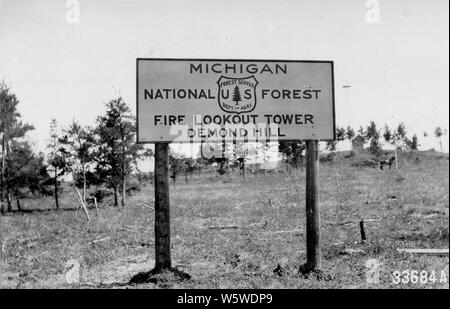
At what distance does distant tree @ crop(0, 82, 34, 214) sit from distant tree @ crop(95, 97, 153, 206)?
241 inches

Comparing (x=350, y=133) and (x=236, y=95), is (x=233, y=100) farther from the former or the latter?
(x=350, y=133)

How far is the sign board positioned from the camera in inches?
257

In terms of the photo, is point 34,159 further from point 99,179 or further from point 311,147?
point 311,147

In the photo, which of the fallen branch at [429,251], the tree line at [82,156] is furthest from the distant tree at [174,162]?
the fallen branch at [429,251]

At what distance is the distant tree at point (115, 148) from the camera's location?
3145 cm

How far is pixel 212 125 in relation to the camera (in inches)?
261

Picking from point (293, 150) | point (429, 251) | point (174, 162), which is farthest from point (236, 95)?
point (174, 162)

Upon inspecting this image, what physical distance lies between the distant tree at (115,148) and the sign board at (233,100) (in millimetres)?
25347

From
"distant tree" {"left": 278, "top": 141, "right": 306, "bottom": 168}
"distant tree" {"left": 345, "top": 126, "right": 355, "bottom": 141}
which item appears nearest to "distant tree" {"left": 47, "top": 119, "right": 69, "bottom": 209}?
"distant tree" {"left": 278, "top": 141, "right": 306, "bottom": 168}

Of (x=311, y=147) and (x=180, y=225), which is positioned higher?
(x=311, y=147)

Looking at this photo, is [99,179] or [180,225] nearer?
[180,225]

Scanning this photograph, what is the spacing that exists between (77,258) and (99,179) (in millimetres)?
23715

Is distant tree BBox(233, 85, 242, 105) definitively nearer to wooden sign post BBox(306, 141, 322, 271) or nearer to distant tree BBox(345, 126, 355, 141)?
wooden sign post BBox(306, 141, 322, 271)
